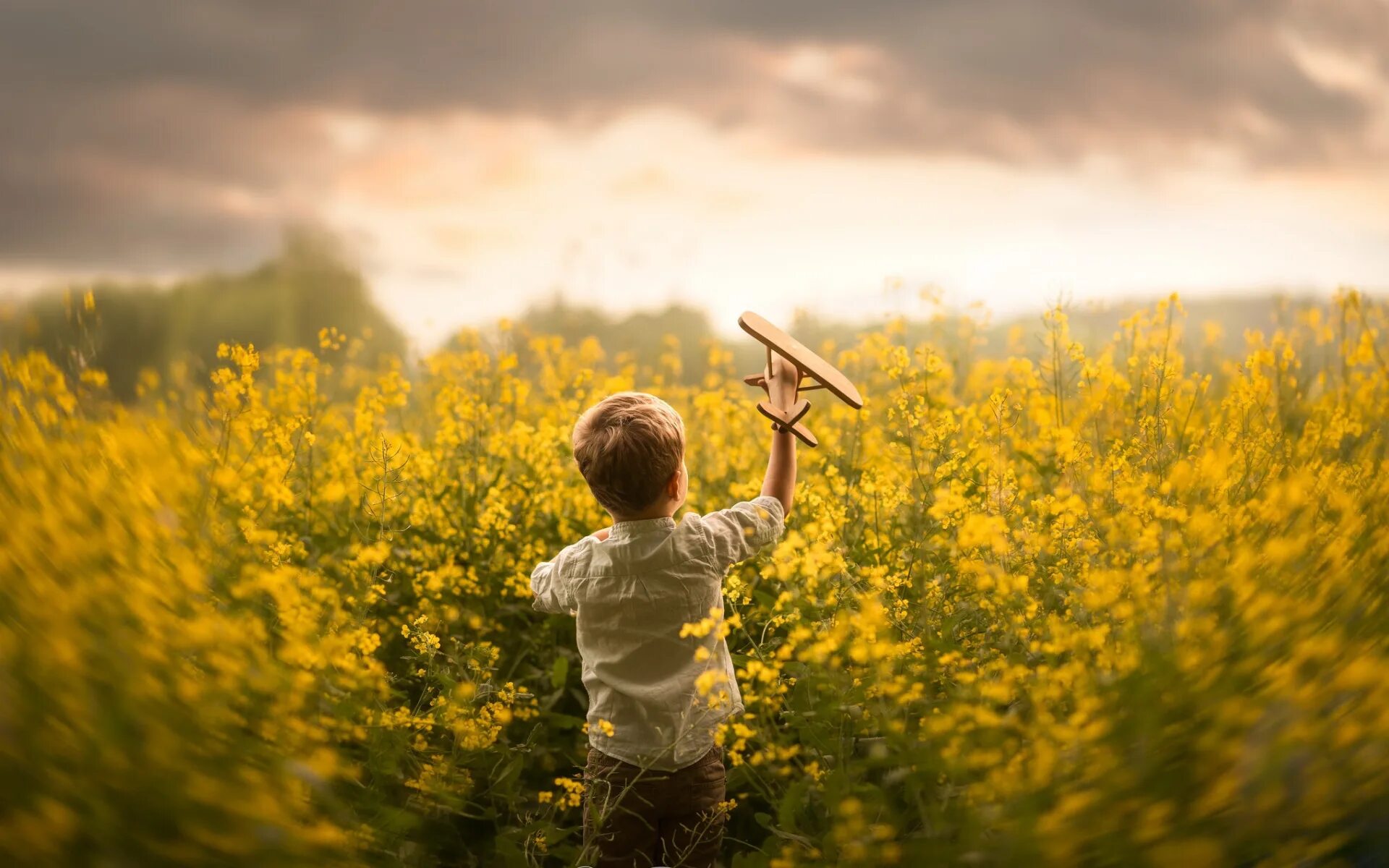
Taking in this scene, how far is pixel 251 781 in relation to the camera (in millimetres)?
1605

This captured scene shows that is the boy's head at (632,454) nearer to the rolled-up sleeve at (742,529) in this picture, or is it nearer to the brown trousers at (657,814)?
the rolled-up sleeve at (742,529)

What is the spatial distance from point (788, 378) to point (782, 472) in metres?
0.25

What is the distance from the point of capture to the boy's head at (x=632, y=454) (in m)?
2.19

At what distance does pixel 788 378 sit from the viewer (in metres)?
2.48

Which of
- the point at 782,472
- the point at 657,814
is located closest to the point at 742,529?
the point at 782,472

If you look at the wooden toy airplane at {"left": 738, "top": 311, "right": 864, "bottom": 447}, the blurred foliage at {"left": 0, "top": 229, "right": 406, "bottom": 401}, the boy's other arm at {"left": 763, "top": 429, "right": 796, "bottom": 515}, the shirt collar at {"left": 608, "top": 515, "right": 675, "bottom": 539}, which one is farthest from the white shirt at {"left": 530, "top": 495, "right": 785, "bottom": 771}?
the blurred foliage at {"left": 0, "top": 229, "right": 406, "bottom": 401}

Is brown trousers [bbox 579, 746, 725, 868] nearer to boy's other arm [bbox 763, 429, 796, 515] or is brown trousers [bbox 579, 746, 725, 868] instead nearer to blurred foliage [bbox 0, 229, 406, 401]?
boy's other arm [bbox 763, 429, 796, 515]

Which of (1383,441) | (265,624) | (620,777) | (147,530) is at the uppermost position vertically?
(1383,441)

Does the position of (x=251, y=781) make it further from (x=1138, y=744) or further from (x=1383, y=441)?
(x=1383, y=441)

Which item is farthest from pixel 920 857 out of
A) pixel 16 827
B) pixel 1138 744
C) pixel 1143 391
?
pixel 1143 391

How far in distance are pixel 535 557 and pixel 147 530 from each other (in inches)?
55.9

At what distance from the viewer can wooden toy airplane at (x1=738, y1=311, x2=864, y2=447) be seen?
2.33m

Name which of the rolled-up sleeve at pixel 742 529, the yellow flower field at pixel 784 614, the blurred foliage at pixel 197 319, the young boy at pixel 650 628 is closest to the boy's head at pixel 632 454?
the young boy at pixel 650 628

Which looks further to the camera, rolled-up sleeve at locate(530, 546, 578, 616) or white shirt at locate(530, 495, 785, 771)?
rolled-up sleeve at locate(530, 546, 578, 616)
